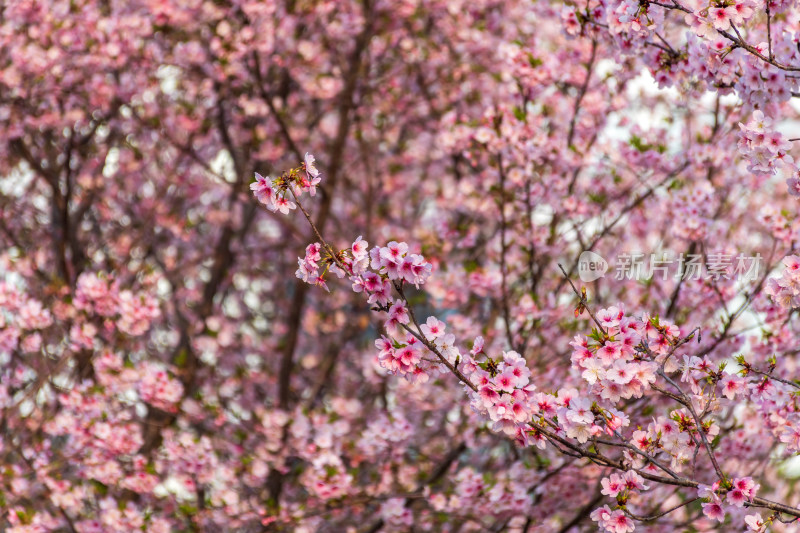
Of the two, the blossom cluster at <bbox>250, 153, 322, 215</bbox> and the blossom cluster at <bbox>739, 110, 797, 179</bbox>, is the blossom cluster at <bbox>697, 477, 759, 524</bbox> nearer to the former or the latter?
the blossom cluster at <bbox>739, 110, 797, 179</bbox>

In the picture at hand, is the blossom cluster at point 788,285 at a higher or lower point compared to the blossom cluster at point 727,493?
higher

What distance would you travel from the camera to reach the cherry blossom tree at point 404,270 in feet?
11.3

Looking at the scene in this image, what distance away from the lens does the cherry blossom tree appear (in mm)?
3451

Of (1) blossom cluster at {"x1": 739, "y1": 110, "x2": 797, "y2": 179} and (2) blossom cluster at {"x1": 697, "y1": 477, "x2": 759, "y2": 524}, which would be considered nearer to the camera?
(2) blossom cluster at {"x1": 697, "y1": 477, "x2": 759, "y2": 524}

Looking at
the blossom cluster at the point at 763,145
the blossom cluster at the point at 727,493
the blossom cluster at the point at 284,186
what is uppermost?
the blossom cluster at the point at 763,145

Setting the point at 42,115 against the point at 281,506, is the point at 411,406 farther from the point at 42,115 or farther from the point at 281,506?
the point at 42,115

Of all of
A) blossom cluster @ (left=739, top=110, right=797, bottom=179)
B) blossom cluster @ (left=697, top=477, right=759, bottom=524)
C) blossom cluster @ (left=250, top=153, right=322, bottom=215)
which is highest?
blossom cluster @ (left=739, top=110, right=797, bottom=179)

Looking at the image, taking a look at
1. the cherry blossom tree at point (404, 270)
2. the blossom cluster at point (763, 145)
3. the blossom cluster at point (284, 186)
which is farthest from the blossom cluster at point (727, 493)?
the blossom cluster at point (284, 186)

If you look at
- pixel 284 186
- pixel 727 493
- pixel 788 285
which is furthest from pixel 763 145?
pixel 284 186

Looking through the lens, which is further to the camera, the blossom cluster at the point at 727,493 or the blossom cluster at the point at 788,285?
the blossom cluster at the point at 788,285

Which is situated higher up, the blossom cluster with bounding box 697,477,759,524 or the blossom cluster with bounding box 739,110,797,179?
the blossom cluster with bounding box 739,110,797,179

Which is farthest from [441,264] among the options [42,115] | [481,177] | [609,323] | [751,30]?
[42,115]

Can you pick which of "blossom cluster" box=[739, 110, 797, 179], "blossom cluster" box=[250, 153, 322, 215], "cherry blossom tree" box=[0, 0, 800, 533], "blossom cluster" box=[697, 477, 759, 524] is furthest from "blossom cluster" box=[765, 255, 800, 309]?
"blossom cluster" box=[250, 153, 322, 215]

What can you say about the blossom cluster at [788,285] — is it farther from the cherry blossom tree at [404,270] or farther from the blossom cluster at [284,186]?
the blossom cluster at [284,186]
